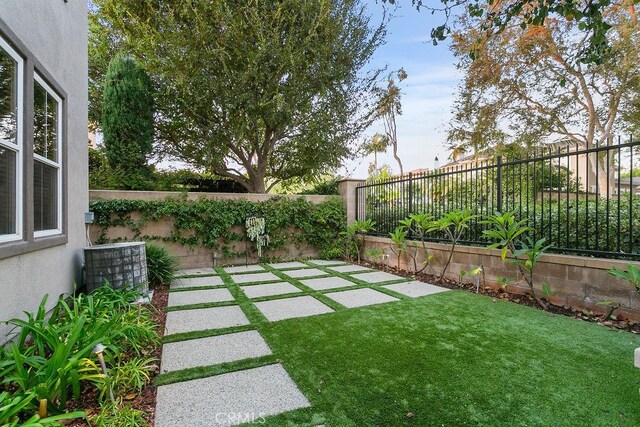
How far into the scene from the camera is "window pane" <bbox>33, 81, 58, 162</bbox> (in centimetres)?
275

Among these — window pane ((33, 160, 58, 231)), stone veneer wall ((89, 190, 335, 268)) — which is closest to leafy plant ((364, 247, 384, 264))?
stone veneer wall ((89, 190, 335, 268))

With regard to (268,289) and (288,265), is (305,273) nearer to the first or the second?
(288,265)

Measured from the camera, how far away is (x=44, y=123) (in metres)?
Result: 2.96

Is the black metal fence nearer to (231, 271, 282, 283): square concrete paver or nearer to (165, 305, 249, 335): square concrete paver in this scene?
(231, 271, 282, 283): square concrete paver

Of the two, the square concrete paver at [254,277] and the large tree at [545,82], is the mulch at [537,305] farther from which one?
the large tree at [545,82]

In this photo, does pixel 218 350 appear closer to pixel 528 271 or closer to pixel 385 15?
pixel 528 271

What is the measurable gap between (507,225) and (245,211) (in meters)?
4.94

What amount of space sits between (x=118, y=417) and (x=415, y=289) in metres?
3.89

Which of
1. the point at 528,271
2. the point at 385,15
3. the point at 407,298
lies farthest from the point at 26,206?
the point at 385,15

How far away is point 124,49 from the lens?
759cm

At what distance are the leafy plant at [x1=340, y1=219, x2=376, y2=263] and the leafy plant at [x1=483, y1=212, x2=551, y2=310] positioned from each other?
116 inches

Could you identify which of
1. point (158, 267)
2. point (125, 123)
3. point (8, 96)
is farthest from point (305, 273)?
point (125, 123)

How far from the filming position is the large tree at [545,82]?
31.8ft

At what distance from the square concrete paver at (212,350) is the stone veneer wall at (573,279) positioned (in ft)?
11.5
